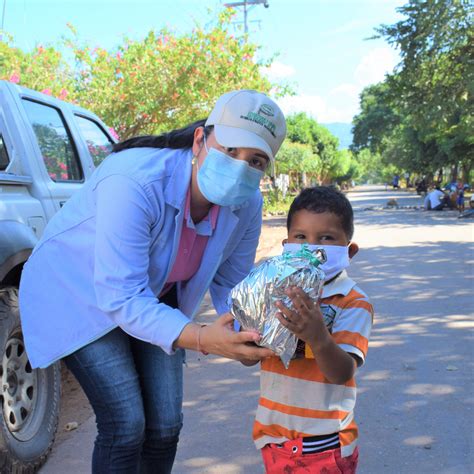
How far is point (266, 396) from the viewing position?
207cm

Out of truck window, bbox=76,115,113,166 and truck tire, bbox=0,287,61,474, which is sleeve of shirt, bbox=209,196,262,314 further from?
truck window, bbox=76,115,113,166

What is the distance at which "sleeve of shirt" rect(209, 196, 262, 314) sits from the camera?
2.46 m

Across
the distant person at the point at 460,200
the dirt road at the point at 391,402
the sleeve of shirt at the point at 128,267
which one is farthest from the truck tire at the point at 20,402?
the distant person at the point at 460,200

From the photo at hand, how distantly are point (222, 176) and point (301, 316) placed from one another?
→ 2.03 ft

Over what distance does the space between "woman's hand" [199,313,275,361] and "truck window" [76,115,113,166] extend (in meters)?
3.31

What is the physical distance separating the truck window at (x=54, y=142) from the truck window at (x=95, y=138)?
298mm

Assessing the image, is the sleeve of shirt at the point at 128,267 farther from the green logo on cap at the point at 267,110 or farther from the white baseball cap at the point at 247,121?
the green logo on cap at the point at 267,110

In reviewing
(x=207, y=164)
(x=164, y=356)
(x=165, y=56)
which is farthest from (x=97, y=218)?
(x=165, y=56)

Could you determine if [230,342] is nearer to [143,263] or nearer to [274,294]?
[274,294]

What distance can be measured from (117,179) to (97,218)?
5.6 inches

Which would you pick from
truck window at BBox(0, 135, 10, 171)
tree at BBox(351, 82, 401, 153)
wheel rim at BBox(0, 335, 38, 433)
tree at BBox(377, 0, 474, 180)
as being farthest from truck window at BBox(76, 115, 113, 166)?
tree at BBox(351, 82, 401, 153)

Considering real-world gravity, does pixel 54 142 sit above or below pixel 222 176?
above

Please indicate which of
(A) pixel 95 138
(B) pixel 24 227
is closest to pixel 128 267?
(B) pixel 24 227

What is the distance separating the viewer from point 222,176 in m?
2.03
